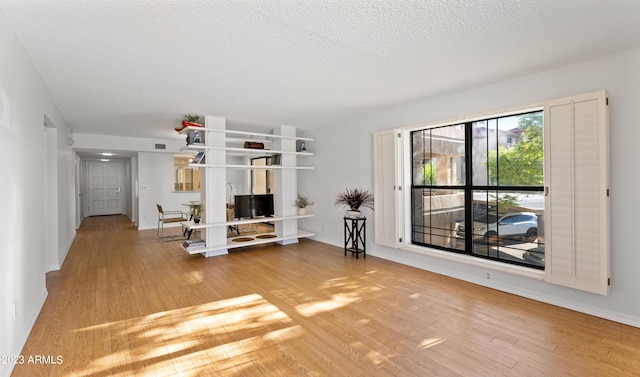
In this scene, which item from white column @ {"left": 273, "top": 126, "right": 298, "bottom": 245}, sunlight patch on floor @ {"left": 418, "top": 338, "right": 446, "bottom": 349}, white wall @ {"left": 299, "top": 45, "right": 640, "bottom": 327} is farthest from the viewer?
white column @ {"left": 273, "top": 126, "right": 298, "bottom": 245}

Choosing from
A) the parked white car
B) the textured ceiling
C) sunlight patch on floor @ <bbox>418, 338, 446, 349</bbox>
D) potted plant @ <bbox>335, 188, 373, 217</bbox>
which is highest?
the textured ceiling

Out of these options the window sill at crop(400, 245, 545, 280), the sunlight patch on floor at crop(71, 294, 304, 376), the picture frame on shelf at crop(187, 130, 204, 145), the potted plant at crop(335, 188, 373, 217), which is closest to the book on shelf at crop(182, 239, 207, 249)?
the picture frame on shelf at crop(187, 130, 204, 145)

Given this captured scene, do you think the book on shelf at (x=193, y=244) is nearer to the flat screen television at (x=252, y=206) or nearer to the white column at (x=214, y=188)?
the white column at (x=214, y=188)

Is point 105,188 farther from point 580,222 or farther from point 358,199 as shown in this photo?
point 580,222

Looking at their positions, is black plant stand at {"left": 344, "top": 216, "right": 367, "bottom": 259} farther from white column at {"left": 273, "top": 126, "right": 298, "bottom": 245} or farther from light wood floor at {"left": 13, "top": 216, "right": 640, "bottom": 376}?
white column at {"left": 273, "top": 126, "right": 298, "bottom": 245}

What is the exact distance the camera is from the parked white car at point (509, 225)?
352 centimetres

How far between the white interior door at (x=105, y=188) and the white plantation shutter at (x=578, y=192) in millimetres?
13298

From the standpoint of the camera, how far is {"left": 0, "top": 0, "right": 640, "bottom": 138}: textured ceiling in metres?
2.03

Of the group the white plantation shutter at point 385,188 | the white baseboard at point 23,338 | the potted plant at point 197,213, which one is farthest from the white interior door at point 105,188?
the white plantation shutter at point 385,188

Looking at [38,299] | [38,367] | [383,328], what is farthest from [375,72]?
[38,299]

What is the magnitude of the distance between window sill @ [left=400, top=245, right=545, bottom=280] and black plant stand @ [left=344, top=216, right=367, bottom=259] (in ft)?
2.83

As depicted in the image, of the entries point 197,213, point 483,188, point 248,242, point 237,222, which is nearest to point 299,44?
point 483,188

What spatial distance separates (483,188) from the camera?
3887 millimetres

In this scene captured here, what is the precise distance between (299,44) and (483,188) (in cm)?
290
